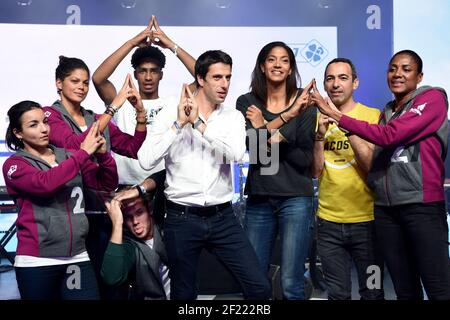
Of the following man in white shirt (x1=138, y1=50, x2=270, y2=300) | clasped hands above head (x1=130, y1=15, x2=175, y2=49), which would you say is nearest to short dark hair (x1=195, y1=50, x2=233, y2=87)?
man in white shirt (x1=138, y1=50, x2=270, y2=300)

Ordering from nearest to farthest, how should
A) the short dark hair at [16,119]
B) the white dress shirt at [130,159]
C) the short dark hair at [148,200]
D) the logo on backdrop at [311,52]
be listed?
the short dark hair at [16,119] < the short dark hair at [148,200] < the white dress shirt at [130,159] < the logo on backdrop at [311,52]

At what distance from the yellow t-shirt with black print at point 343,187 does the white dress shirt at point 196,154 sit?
0.51 metres

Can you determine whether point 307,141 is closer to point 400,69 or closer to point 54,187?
point 400,69

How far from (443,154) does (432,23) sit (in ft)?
8.32

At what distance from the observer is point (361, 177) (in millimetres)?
2945

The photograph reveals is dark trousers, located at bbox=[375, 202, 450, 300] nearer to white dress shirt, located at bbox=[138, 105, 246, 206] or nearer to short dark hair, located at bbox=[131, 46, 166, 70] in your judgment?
white dress shirt, located at bbox=[138, 105, 246, 206]

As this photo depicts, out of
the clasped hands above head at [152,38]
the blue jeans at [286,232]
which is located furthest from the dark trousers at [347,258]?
the clasped hands above head at [152,38]

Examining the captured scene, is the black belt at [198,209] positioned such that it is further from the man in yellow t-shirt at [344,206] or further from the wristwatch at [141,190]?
the man in yellow t-shirt at [344,206]

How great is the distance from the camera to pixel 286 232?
2.81 meters

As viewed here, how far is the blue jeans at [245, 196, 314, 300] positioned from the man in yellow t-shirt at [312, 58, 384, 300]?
16cm

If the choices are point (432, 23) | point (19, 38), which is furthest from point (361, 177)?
point (19, 38)

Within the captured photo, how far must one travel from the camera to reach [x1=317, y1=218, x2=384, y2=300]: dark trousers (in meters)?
2.88

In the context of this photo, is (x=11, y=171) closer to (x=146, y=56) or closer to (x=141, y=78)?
(x=141, y=78)

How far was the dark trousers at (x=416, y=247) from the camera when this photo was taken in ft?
8.87
